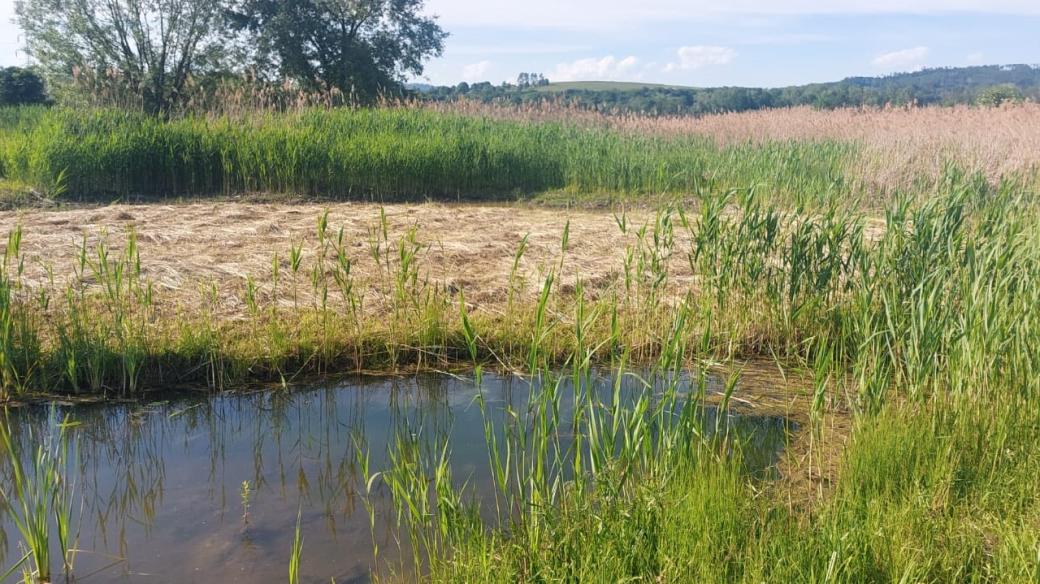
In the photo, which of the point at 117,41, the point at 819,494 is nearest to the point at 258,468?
the point at 819,494

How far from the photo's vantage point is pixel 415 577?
3023 mm

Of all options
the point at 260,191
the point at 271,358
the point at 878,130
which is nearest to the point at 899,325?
the point at 271,358

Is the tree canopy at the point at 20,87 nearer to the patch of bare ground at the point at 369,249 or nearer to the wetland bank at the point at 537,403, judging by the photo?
the patch of bare ground at the point at 369,249

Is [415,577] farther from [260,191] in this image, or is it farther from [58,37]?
[58,37]

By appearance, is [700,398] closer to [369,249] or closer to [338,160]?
[369,249]

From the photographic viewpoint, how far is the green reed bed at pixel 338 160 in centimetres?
1030

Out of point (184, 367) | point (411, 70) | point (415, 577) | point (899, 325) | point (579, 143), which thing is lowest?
point (415, 577)

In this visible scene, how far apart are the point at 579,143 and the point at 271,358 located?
8915 mm

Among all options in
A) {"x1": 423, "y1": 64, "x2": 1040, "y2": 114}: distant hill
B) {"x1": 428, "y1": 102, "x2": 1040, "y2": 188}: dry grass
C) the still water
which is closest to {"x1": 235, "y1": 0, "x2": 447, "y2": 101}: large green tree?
{"x1": 423, "y1": 64, "x2": 1040, "y2": 114}: distant hill

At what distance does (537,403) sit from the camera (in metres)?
3.77

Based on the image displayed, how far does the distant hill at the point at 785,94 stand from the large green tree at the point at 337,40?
1.82 metres

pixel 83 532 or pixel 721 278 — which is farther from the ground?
pixel 721 278

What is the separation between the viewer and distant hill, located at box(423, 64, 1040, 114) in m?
21.5

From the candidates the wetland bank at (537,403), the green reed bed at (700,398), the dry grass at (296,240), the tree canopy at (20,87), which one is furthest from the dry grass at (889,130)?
the tree canopy at (20,87)
